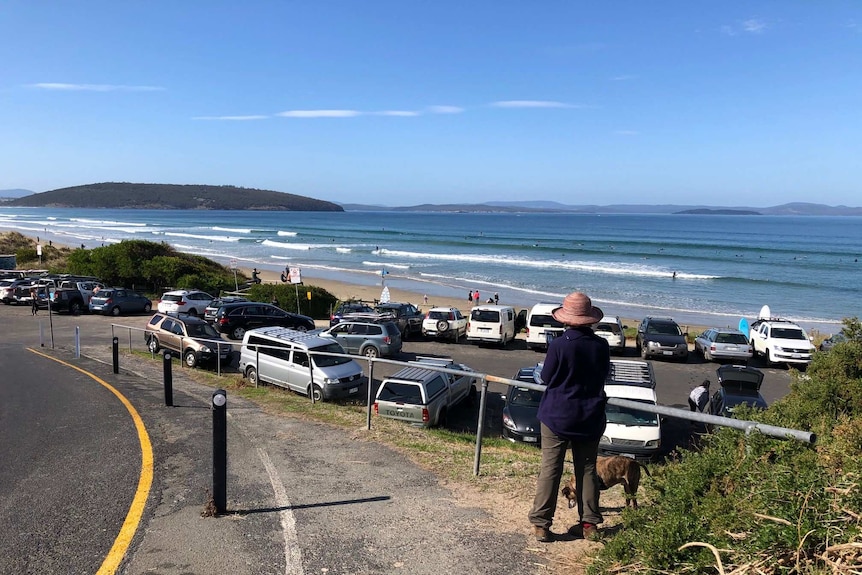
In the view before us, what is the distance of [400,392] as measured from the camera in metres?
13.8

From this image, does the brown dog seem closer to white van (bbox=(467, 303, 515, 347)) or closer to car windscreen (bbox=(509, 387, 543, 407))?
car windscreen (bbox=(509, 387, 543, 407))

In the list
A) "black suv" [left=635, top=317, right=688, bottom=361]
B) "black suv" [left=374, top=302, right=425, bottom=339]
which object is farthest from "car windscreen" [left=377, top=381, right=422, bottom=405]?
"black suv" [left=374, top=302, right=425, bottom=339]

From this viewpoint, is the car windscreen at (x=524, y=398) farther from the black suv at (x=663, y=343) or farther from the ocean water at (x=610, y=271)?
the ocean water at (x=610, y=271)

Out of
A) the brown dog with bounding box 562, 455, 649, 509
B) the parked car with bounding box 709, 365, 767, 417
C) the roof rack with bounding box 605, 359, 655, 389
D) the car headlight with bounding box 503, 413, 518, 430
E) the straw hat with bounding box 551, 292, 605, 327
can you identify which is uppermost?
the straw hat with bounding box 551, 292, 605, 327

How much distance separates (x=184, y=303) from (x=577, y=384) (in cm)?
3115

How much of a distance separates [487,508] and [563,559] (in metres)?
1.12

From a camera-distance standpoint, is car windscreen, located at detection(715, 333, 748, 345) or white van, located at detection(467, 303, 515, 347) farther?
white van, located at detection(467, 303, 515, 347)

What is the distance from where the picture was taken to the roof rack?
1378 cm

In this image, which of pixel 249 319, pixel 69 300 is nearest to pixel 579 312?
pixel 249 319

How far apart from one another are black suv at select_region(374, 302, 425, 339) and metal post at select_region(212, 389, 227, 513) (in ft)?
74.1

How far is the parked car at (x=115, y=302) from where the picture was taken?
33.6 meters

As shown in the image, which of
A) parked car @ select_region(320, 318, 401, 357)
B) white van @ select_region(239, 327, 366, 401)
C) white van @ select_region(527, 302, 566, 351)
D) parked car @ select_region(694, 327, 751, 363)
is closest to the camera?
white van @ select_region(239, 327, 366, 401)

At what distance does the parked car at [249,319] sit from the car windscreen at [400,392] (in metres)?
15.3

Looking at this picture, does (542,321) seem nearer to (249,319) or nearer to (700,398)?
(700,398)
